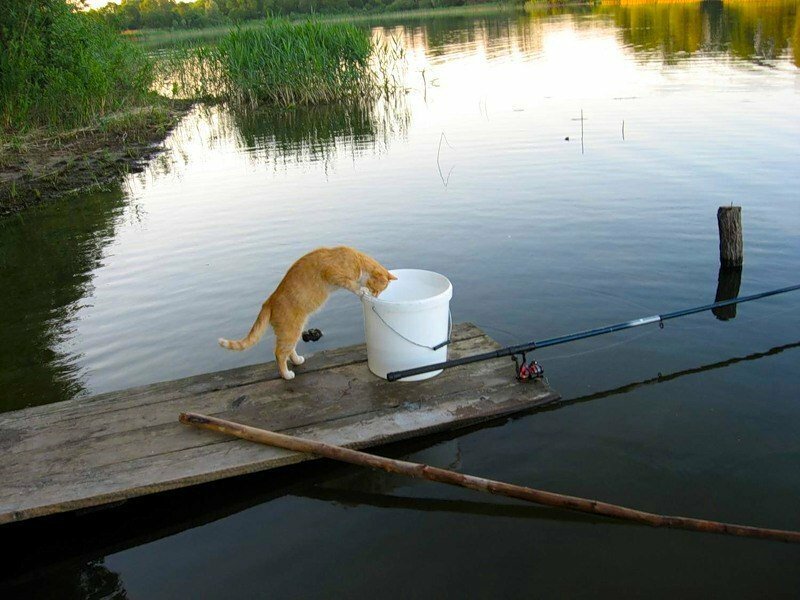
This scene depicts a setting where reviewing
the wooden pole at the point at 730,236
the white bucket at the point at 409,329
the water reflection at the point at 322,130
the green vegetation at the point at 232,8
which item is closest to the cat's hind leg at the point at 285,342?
the white bucket at the point at 409,329

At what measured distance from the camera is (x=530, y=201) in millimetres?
10344

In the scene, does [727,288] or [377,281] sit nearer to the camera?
[377,281]

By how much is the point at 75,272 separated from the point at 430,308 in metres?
6.29

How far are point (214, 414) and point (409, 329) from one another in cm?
143

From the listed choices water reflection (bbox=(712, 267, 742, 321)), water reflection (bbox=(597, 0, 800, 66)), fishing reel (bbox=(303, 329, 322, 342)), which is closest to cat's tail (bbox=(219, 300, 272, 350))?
fishing reel (bbox=(303, 329, 322, 342))

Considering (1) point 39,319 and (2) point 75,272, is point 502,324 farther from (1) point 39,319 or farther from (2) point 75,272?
(2) point 75,272

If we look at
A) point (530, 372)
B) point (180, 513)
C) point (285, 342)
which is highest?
point (285, 342)

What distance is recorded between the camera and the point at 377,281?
4836 mm

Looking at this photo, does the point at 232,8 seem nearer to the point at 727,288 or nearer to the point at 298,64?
the point at 298,64

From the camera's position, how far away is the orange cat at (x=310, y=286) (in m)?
4.70

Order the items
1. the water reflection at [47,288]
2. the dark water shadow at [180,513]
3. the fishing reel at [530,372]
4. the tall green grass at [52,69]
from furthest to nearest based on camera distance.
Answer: the tall green grass at [52,69] → the water reflection at [47,288] → the fishing reel at [530,372] → the dark water shadow at [180,513]

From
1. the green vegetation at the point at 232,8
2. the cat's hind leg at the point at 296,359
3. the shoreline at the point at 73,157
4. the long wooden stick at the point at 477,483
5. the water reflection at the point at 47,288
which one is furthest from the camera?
the green vegetation at the point at 232,8

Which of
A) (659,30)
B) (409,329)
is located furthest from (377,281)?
(659,30)

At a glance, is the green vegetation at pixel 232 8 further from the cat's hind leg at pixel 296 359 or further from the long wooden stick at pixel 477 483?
the long wooden stick at pixel 477 483
